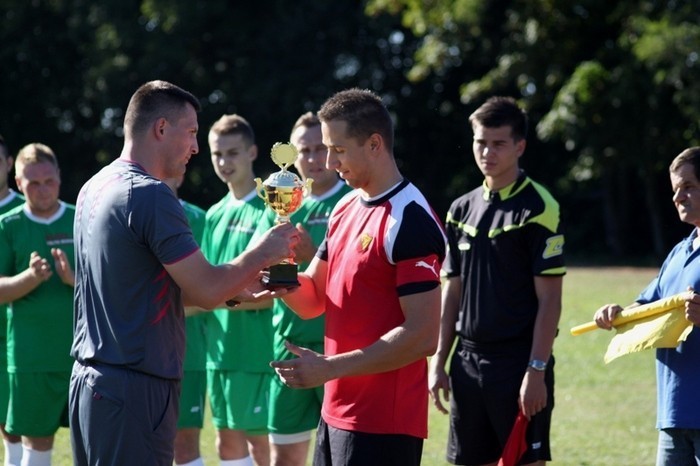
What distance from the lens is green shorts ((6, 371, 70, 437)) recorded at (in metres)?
7.00

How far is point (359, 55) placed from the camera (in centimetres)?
3631

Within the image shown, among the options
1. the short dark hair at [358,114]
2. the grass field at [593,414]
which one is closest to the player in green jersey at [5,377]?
the grass field at [593,414]

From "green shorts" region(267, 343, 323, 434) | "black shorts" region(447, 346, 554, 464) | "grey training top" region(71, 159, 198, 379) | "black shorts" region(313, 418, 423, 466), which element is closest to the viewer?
"grey training top" region(71, 159, 198, 379)

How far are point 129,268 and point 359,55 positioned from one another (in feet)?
107

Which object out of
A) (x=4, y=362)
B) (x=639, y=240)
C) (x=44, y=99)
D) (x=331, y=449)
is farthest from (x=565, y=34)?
(x=331, y=449)

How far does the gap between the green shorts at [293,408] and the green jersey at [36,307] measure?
58.2 inches

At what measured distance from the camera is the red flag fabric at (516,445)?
5648 mm

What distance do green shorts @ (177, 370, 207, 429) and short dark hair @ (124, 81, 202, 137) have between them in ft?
9.70

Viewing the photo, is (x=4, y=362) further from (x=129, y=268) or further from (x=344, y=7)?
(x=344, y=7)

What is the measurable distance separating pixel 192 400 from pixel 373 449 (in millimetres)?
3016

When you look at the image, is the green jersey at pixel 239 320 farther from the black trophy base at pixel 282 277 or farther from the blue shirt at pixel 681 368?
the blue shirt at pixel 681 368

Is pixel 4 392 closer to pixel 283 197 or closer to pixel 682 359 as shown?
pixel 283 197

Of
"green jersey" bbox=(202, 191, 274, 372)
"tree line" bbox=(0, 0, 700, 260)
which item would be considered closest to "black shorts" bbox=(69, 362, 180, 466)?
"green jersey" bbox=(202, 191, 274, 372)

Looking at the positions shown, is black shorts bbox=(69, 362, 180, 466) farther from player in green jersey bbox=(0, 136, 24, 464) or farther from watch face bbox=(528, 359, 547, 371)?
player in green jersey bbox=(0, 136, 24, 464)
